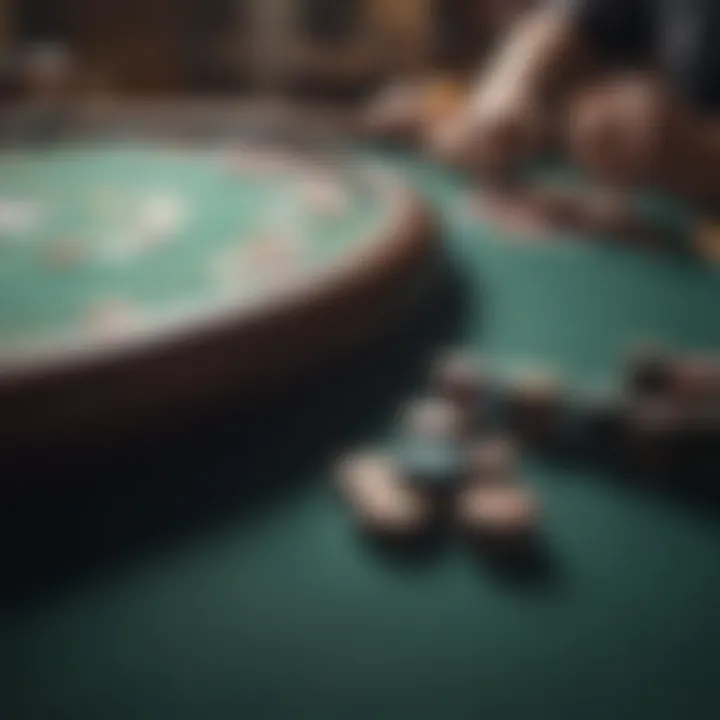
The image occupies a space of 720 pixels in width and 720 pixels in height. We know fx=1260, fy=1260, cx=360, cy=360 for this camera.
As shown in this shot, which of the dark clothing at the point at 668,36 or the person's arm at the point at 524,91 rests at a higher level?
the dark clothing at the point at 668,36

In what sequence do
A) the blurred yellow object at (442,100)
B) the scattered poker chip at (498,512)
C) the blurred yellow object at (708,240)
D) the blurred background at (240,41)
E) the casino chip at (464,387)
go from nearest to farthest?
1. the scattered poker chip at (498,512)
2. the casino chip at (464,387)
3. the blurred yellow object at (708,240)
4. the blurred yellow object at (442,100)
5. the blurred background at (240,41)

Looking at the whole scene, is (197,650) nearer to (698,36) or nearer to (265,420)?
(265,420)

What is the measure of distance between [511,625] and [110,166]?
41.2 inches

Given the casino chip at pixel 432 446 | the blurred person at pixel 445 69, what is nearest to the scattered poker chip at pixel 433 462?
the casino chip at pixel 432 446

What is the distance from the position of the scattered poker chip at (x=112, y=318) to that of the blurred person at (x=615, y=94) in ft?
1.23

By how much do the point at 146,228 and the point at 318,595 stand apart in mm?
699

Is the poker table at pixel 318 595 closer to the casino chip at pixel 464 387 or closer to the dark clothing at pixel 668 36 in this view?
the casino chip at pixel 464 387

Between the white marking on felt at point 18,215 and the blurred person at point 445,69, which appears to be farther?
the blurred person at point 445,69

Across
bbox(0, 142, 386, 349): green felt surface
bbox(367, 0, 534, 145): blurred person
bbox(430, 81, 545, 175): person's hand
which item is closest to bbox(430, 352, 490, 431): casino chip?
bbox(0, 142, 386, 349): green felt surface

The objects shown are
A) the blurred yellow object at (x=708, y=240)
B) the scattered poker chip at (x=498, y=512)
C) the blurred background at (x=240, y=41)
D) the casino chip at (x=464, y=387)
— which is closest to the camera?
the scattered poker chip at (x=498, y=512)

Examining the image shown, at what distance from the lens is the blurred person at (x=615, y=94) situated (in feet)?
3.70

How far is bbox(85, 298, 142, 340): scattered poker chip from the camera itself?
830 millimetres

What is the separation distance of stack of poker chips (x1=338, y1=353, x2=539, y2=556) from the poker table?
0.01 meters

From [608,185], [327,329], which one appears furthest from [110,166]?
[327,329]
